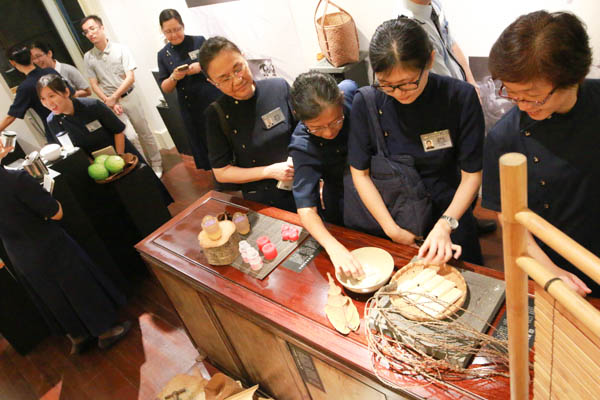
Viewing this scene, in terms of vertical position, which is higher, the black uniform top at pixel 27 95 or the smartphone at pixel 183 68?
the black uniform top at pixel 27 95

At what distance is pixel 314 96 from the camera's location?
1.58 meters

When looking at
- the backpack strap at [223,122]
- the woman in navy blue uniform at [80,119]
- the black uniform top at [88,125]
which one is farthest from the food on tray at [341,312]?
the black uniform top at [88,125]

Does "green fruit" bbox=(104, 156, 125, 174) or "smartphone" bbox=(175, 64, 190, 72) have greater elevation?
"smartphone" bbox=(175, 64, 190, 72)

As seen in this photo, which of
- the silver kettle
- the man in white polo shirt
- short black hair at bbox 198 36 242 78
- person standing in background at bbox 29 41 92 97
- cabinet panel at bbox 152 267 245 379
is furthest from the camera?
the man in white polo shirt

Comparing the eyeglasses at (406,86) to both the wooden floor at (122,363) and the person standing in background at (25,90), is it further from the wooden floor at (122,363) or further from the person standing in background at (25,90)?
the person standing in background at (25,90)

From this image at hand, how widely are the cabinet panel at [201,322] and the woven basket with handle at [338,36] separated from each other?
200 centimetres

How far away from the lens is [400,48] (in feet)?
4.34

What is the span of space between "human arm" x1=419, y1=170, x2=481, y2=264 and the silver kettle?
2.73 m

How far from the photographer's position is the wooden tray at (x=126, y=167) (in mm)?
3312

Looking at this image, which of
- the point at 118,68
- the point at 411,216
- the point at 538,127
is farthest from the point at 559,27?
the point at 118,68

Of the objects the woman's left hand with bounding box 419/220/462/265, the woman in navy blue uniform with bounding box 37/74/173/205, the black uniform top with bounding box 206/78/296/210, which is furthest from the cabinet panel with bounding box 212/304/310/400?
the woman in navy blue uniform with bounding box 37/74/173/205

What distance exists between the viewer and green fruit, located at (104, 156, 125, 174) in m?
3.32

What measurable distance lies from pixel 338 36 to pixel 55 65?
3436mm

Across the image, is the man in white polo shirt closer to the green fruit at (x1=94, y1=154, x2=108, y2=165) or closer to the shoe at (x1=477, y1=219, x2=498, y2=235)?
the green fruit at (x1=94, y1=154, x2=108, y2=165)
